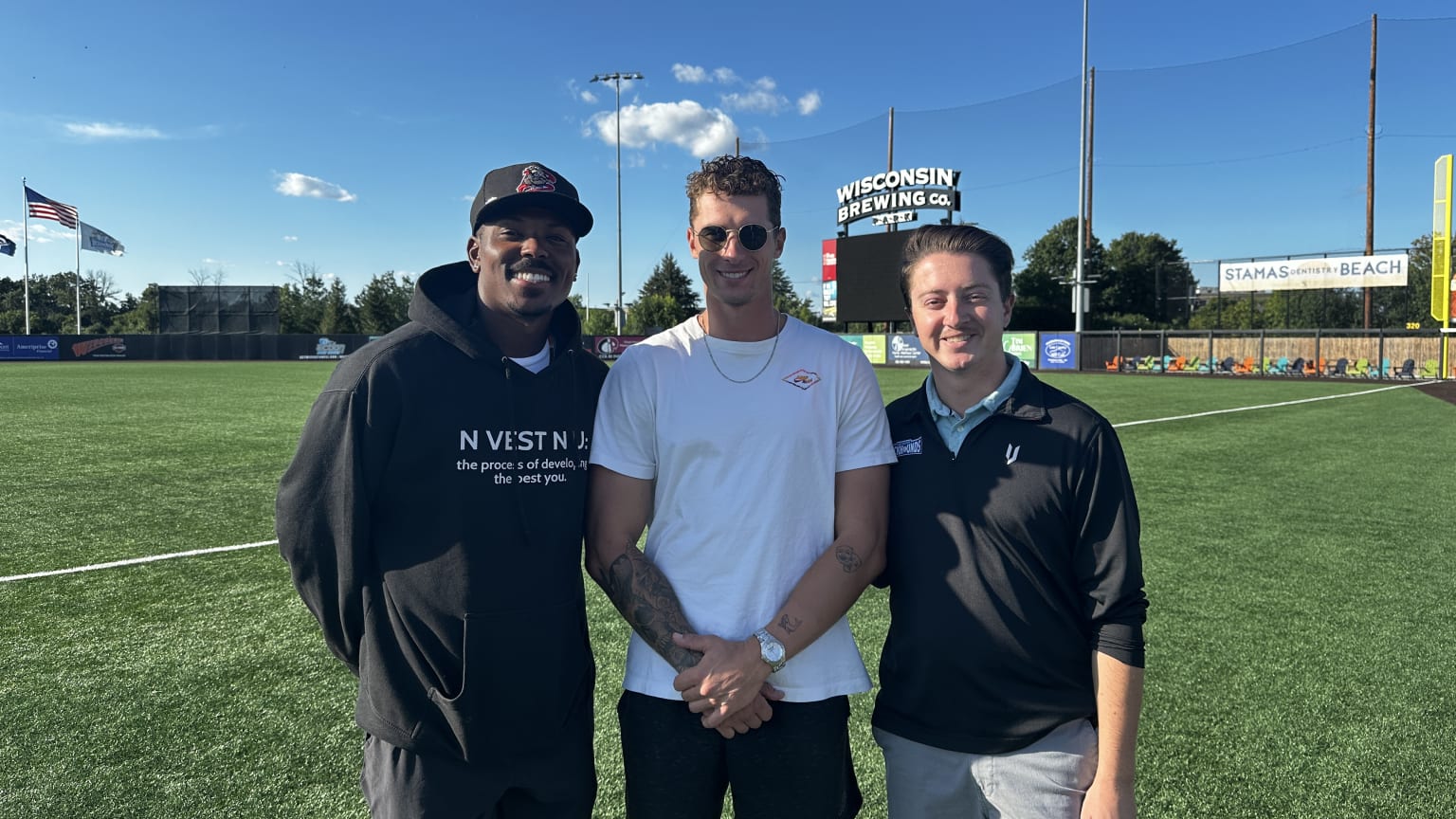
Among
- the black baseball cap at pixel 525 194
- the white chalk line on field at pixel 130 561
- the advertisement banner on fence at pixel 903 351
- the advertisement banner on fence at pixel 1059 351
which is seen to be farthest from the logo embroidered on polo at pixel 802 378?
the advertisement banner on fence at pixel 903 351

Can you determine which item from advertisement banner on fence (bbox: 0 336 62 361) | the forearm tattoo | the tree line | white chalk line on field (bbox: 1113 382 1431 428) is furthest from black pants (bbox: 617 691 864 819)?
advertisement banner on fence (bbox: 0 336 62 361)

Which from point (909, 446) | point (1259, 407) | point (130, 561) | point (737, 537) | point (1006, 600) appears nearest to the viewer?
point (1006, 600)

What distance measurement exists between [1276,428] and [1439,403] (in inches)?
345

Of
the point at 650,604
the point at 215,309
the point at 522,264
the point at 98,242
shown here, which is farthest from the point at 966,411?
the point at 98,242

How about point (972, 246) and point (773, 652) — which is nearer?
point (773, 652)

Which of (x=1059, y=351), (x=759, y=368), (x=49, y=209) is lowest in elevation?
(x=759, y=368)

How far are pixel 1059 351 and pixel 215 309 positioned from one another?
51.9 m

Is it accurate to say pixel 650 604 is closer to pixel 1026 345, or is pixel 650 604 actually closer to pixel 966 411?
pixel 966 411

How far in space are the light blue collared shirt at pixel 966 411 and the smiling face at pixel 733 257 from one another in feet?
1.85

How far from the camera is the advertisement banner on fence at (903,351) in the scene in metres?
41.1

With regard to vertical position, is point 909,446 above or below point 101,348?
below

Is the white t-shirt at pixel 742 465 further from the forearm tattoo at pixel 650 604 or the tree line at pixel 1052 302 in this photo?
the tree line at pixel 1052 302

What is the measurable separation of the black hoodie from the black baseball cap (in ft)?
1.10

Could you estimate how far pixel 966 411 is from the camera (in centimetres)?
217
